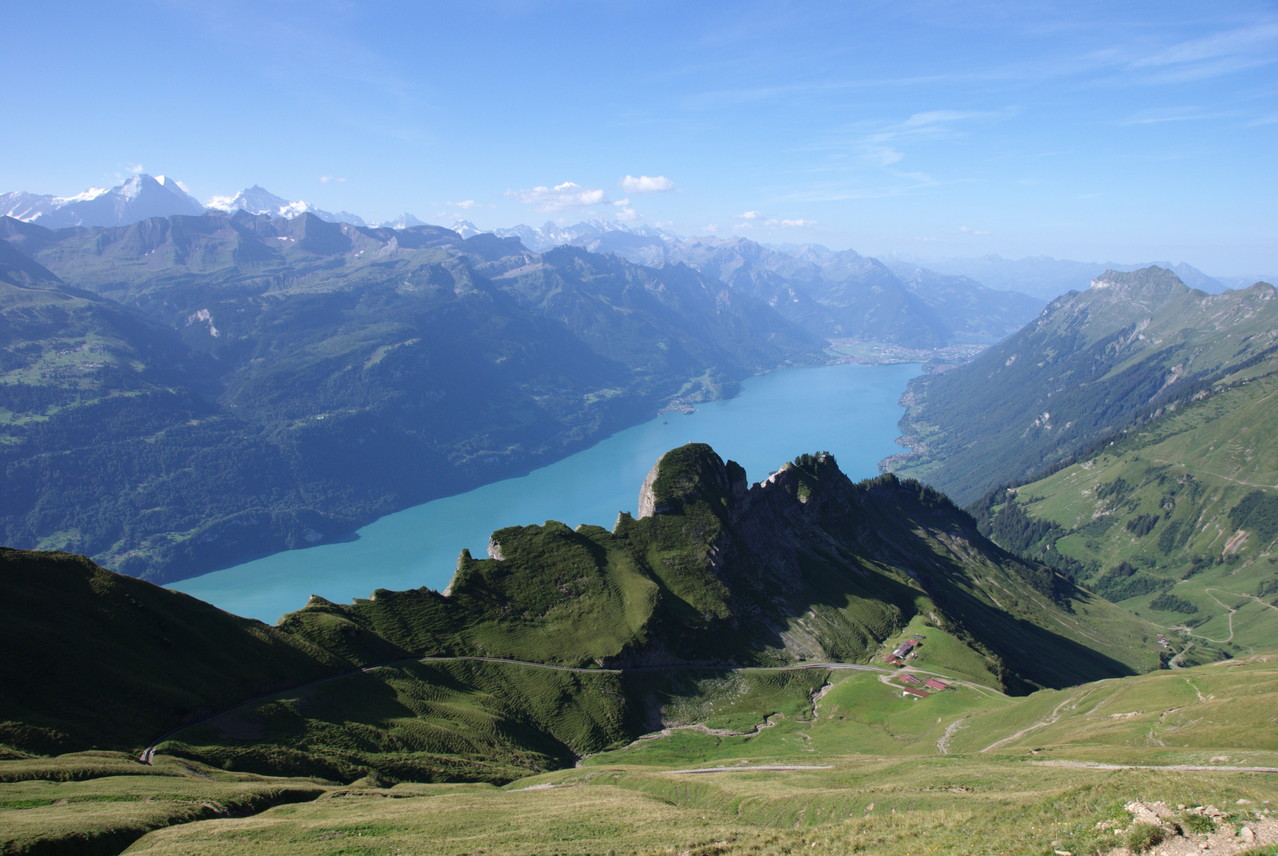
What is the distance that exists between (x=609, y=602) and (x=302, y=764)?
162 ft

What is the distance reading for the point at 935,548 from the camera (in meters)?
189

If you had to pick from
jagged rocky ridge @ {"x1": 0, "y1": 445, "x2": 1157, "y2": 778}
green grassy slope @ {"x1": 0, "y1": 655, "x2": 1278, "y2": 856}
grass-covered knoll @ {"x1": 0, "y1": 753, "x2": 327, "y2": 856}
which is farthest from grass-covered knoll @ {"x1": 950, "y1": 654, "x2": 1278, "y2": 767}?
grass-covered knoll @ {"x1": 0, "y1": 753, "x2": 327, "y2": 856}

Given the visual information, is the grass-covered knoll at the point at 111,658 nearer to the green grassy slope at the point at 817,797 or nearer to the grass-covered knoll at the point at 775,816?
the green grassy slope at the point at 817,797

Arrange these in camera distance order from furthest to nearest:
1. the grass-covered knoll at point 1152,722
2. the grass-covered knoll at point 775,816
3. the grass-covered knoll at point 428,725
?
1. the grass-covered knoll at point 428,725
2. the grass-covered knoll at point 1152,722
3. the grass-covered knoll at point 775,816

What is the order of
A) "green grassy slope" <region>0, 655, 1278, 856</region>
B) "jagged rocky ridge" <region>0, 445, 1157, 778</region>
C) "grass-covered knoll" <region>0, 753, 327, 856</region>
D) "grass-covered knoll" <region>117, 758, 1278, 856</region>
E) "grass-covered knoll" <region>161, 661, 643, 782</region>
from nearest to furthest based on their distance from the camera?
"grass-covered knoll" <region>117, 758, 1278, 856</region> → "green grassy slope" <region>0, 655, 1278, 856</region> → "grass-covered knoll" <region>0, 753, 327, 856</region> → "jagged rocky ridge" <region>0, 445, 1157, 778</region> → "grass-covered knoll" <region>161, 661, 643, 782</region>

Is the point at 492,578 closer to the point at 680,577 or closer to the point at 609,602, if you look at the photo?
the point at 609,602

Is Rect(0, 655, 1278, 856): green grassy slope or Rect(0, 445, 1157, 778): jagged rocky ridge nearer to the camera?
Rect(0, 655, 1278, 856): green grassy slope

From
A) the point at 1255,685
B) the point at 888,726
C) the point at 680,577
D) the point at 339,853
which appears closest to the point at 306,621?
the point at 339,853

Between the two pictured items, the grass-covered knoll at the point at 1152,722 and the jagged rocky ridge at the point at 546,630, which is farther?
the jagged rocky ridge at the point at 546,630

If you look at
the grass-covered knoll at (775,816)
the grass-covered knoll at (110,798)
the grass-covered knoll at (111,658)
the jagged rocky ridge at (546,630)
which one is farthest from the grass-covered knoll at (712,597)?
the grass-covered knoll at (775,816)

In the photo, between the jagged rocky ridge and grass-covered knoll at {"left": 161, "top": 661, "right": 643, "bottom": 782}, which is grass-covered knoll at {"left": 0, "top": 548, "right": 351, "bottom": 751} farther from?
grass-covered knoll at {"left": 161, "top": 661, "right": 643, "bottom": 782}

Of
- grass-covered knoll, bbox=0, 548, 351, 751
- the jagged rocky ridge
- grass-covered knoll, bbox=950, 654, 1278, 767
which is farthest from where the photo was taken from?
the jagged rocky ridge

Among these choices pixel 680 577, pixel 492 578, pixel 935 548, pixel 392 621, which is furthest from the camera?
pixel 935 548

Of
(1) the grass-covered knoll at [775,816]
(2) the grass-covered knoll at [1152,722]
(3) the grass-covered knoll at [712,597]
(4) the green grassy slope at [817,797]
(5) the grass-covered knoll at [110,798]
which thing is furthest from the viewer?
(3) the grass-covered knoll at [712,597]
